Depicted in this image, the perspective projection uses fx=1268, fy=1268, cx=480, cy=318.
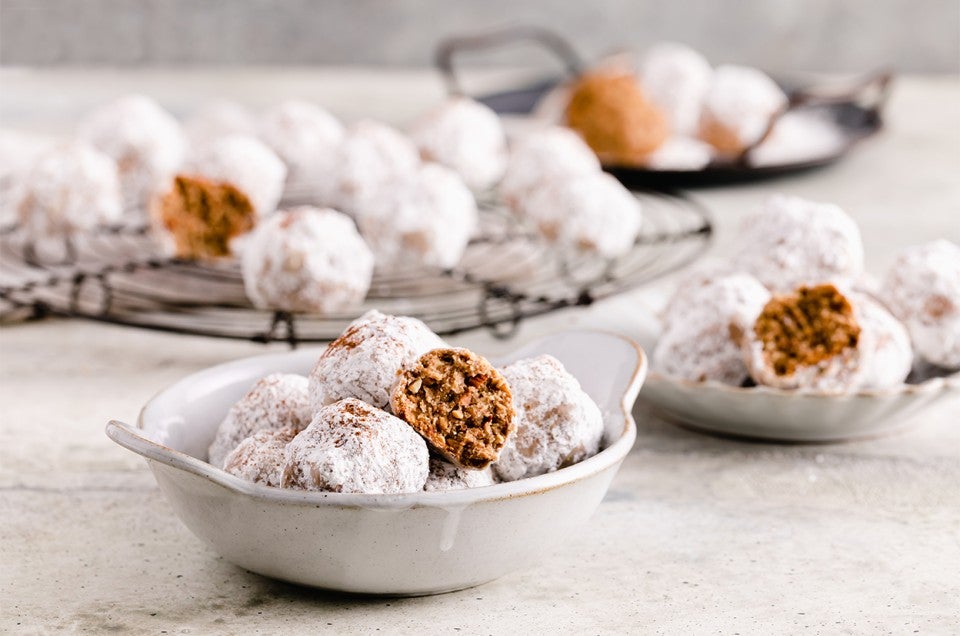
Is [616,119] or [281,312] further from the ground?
[616,119]

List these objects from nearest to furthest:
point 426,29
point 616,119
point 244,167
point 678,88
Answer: point 244,167 → point 616,119 → point 678,88 → point 426,29

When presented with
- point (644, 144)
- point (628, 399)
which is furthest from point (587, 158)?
point (628, 399)

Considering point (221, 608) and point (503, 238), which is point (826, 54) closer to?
point (503, 238)

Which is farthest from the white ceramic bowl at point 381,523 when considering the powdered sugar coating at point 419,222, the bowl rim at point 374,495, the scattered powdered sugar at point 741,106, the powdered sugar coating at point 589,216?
the scattered powdered sugar at point 741,106

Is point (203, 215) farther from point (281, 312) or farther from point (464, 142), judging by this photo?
point (464, 142)

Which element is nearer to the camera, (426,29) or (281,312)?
(281,312)

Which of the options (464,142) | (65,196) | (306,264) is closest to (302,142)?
(464,142)
